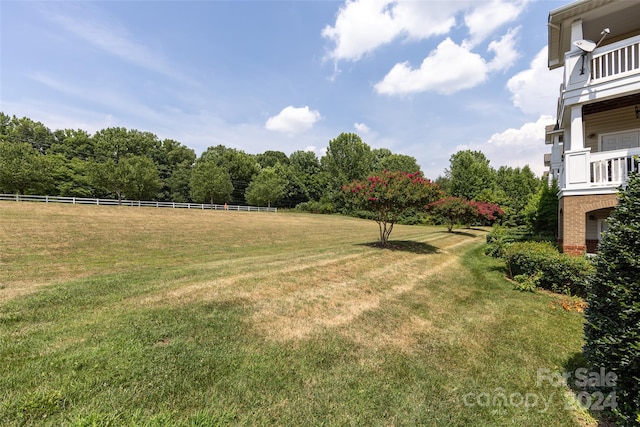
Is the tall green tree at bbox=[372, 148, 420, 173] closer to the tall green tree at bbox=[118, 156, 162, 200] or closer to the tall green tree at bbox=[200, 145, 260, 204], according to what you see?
the tall green tree at bbox=[200, 145, 260, 204]

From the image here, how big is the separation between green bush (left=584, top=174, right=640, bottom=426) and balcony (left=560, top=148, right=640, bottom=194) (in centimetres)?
569

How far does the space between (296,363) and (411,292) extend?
414 cm

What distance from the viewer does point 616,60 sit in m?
7.43

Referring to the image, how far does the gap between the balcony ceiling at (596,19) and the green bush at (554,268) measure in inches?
250

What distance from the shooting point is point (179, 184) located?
5606 cm

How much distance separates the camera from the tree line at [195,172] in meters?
34.7

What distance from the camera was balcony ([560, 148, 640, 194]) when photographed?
6869mm

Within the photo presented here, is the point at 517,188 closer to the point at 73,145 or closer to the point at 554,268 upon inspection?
the point at 554,268

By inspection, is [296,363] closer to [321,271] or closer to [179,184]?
[321,271]

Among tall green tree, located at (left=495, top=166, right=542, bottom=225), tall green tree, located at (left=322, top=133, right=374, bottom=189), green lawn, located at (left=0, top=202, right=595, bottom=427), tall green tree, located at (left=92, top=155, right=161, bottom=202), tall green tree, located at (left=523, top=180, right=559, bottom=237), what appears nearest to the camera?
green lawn, located at (left=0, top=202, right=595, bottom=427)

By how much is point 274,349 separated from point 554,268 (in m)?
7.03

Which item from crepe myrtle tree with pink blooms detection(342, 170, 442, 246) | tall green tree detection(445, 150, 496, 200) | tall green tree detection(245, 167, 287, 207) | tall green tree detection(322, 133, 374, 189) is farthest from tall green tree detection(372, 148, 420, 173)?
crepe myrtle tree with pink blooms detection(342, 170, 442, 246)

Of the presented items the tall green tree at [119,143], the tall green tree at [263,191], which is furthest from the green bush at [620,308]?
the tall green tree at [119,143]

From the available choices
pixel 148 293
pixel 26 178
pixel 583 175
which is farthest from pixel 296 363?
pixel 26 178
